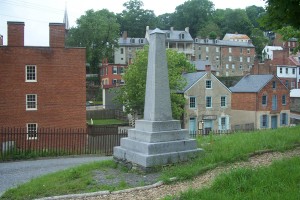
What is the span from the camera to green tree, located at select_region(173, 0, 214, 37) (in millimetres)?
113500

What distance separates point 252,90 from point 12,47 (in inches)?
1144

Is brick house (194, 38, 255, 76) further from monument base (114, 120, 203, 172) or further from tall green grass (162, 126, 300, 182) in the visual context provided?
monument base (114, 120, 203, 172)

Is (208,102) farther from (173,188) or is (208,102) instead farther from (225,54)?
(225,54)

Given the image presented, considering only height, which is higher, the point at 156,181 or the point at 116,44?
the point at 116,44

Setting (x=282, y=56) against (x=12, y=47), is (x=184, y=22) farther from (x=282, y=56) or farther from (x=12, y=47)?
(x=12, y=47)

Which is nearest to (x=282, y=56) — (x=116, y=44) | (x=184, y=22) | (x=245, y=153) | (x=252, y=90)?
(x=252, y=90)

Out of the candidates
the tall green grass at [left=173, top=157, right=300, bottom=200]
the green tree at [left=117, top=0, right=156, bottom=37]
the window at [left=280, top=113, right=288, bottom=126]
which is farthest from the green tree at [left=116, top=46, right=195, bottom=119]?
the green tree at [left=117, top=0, right=156, bottom=37]

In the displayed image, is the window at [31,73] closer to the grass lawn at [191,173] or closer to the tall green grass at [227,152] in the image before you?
the grass lawn at [191,173]

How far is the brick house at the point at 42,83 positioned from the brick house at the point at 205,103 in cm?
1515

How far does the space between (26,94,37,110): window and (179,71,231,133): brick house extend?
58.5 feet

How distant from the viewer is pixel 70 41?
240ft

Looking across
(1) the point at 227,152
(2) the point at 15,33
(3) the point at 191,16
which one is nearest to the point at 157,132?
(1) the point at 227,152

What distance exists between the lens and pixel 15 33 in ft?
91.9

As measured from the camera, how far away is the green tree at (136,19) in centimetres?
10312
